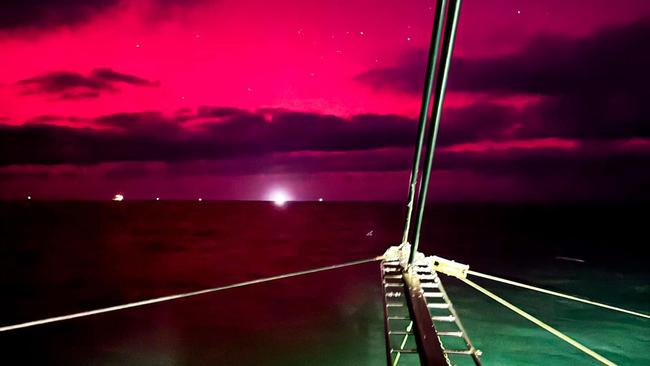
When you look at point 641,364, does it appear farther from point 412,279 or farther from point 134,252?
point 134,252

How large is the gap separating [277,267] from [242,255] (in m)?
6.26

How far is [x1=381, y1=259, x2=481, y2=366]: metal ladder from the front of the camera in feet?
10.2

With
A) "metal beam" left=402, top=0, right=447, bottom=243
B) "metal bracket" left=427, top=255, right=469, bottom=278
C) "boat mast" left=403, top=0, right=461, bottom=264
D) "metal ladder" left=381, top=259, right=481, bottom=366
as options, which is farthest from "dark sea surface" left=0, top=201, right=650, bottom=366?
"boat mast" left=403, top=0, right=461, bottom=264

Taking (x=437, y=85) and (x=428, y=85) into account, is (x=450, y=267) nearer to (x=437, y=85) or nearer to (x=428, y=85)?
(x=428, y=85)

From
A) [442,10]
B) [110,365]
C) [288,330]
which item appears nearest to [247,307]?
[288,330]

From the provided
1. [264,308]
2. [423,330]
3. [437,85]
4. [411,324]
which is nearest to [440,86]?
[437,85]

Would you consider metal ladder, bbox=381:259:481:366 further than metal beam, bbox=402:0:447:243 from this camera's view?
Yes

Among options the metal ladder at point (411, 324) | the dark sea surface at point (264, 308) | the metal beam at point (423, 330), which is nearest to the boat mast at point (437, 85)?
the metal beam at point (423, 330)

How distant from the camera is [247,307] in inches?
740

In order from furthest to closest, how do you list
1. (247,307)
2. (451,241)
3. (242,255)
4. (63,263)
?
(451,241) → (242,255) → (63,263) → (247,307)

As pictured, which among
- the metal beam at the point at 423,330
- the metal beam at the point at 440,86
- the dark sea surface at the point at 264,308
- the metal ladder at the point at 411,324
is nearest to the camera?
the metal beam at the point at 440,86

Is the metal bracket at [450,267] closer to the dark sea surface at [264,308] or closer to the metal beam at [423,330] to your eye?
the metal beam at [423,330]

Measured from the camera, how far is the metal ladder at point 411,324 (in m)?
3.12

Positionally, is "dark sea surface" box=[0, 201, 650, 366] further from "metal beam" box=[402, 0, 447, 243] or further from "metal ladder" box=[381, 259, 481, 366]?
"metal beam" box=[402, 0, 447, 243]
